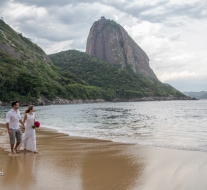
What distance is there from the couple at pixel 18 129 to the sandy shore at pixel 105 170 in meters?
0.43

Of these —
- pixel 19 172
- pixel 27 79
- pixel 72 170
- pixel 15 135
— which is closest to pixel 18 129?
pixel 15 135

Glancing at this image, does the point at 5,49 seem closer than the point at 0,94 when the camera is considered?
No

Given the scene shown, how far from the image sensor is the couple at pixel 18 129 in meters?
8.99

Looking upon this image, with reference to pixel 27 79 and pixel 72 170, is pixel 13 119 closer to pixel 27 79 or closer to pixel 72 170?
pixel 72 170

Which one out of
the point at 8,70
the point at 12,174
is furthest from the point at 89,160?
the point at 8,70

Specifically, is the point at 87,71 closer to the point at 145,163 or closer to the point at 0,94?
the point at 0,94

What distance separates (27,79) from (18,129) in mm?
76516

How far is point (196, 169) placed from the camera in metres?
6.58

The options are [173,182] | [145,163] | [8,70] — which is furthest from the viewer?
[8,70]

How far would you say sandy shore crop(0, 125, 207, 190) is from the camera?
17.8ft

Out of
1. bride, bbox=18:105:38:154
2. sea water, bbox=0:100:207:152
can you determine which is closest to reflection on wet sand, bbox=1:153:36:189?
bride, bbox=18:105:38:154

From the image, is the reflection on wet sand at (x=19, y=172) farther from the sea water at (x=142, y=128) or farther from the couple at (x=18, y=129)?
the sea water at (x=142, y=128)

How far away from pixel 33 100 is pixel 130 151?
237 ft

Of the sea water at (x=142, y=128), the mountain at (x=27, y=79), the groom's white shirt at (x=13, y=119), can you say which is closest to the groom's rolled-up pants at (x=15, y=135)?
the groom's white shirt at (x=13, y=119)
